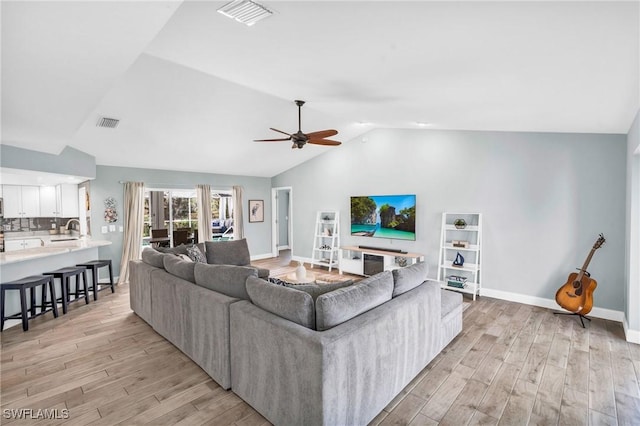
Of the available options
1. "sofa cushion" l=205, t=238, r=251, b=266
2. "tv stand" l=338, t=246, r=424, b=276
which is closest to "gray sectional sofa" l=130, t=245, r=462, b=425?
"sofa cushion" l=205, t=238, r=251, b=266

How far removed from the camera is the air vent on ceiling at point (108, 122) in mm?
4449

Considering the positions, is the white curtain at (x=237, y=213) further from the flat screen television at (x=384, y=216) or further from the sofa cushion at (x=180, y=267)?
the sofa cushion at (x=180, y=267)

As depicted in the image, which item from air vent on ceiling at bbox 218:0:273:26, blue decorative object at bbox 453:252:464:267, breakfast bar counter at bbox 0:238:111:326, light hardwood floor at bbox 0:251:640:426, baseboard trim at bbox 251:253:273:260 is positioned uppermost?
air vent on ceiling at bbox 218:0:273:26

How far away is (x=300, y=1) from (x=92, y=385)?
3540mm

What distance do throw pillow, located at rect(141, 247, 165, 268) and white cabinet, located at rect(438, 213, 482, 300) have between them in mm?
4566

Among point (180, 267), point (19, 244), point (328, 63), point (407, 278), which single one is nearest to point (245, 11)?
point (328, 63)

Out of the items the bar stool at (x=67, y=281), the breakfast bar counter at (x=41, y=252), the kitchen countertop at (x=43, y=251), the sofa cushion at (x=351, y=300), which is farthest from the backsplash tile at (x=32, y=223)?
the sofa cushion at (x=351, y=300)

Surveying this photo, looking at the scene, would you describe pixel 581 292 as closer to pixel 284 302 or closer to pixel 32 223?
pixel 284 302

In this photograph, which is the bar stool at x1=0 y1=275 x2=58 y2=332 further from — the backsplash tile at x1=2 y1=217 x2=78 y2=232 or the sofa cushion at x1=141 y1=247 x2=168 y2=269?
the backsplash tile at x1=2 y1=217 x2=78 y2=232

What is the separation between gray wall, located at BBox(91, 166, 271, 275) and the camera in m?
6.08

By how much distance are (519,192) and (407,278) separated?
330 cm

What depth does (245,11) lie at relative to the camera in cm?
193

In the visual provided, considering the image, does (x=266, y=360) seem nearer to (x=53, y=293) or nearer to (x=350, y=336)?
(x=350, y=336)

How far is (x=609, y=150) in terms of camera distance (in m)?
4.19
